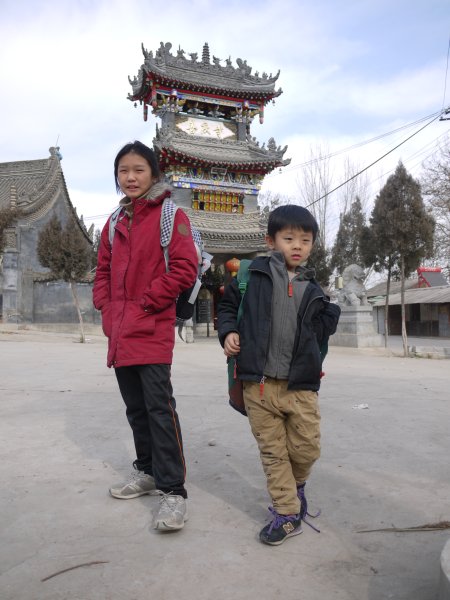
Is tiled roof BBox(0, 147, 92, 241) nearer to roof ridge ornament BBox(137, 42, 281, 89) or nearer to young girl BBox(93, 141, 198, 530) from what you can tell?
roof ridge ornament BBox(137, 42, 281, 89)

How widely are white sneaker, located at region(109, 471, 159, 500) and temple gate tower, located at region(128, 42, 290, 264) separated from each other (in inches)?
588

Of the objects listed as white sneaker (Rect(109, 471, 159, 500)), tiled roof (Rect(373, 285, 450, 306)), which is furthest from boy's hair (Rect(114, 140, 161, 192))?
tiled roof (Rect(373, 285, 450, 306))

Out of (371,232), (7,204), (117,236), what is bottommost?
(117,236)

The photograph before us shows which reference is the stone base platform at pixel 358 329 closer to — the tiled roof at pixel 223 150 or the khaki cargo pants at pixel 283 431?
the tiled roof at pixel 223 150

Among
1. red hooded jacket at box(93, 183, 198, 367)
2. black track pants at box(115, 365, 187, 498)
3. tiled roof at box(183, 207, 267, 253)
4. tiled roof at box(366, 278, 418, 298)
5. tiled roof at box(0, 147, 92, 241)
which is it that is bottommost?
black track pants at box(115, 365, 187, 498)

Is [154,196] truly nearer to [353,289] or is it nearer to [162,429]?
[162,429]

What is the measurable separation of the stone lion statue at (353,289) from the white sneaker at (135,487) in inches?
451

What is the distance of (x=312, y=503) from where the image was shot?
2277mm

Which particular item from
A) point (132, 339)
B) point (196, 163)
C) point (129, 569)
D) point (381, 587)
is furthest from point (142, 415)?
point (196, 163)

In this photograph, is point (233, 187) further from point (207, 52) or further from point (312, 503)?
point (312, 503)

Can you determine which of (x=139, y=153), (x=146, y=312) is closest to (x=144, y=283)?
(x=146, y=312)

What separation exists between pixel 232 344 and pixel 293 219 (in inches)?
23.5

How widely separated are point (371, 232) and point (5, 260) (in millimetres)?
14191

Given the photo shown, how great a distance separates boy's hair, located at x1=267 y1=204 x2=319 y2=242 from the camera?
82.2 inches
